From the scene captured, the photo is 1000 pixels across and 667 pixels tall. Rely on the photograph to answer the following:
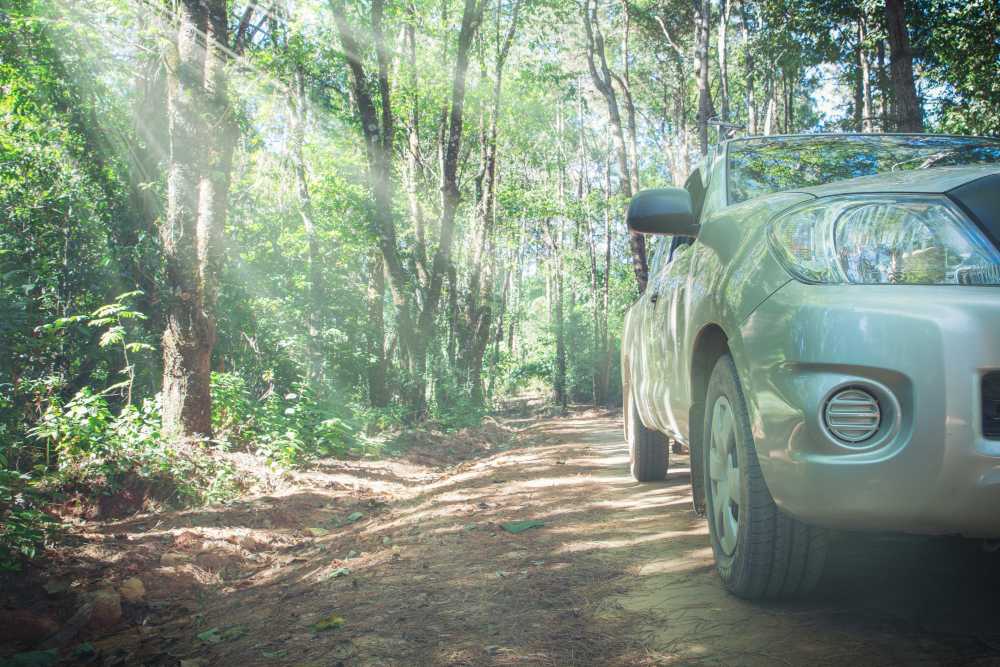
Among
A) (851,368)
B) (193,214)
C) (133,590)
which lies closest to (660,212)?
(851,368)

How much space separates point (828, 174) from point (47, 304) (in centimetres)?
965

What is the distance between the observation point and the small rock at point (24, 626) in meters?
3.27

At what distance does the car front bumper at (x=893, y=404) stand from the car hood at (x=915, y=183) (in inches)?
16.5

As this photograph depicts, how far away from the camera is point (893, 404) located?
203cm

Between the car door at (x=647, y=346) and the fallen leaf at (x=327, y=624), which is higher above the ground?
the car door at (x=647, y=346)

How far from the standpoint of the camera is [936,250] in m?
2.14

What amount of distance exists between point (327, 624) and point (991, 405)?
2.54 m

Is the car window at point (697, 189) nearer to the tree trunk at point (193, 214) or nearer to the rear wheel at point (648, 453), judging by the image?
the rear wheel at point (648, 453)

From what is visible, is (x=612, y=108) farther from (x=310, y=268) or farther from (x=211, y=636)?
(x=211, y=636)

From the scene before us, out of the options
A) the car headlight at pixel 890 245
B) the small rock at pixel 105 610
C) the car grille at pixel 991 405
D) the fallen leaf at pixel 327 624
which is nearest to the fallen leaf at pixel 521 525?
the fallen leaf at pixel 327 624

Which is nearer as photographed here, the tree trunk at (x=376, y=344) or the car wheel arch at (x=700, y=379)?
the car wheel arch at (x=700, y=379)

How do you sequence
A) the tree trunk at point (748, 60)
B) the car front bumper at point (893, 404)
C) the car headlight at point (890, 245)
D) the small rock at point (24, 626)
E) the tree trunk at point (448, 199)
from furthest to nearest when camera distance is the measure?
the tree trunk at point (748, 60) → the tree trunk at point (448, 199) → the small rock at point (24, 626) → the car headlight at point (890, 245) → the car front bumper at point (893, 404)

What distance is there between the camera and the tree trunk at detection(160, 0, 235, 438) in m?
7.22

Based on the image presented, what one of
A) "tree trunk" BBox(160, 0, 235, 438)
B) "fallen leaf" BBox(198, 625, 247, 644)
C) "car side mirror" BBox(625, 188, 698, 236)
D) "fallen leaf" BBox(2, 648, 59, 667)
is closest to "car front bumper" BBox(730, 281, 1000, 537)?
"car side mirror" BBox(625, 188, 698, 236)
